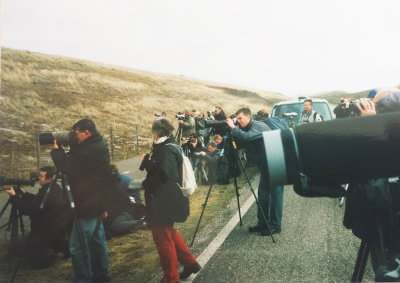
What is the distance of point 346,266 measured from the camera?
337 centimetres

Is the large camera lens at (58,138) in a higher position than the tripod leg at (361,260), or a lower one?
higher

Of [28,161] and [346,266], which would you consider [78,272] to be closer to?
[28,161]

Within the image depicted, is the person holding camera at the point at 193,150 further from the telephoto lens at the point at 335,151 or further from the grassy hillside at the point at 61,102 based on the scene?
the telephoto lens at the point at 335,151

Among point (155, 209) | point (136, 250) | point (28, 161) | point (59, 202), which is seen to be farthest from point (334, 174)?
point (28, 161)

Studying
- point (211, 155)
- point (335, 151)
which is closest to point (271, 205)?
point (335, 151)

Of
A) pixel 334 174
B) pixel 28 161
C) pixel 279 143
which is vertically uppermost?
pixel 279 143

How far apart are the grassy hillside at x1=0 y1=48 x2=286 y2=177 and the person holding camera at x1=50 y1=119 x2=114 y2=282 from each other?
0.54m

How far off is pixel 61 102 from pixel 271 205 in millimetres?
2859

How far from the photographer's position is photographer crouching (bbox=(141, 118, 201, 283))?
10.7 ft

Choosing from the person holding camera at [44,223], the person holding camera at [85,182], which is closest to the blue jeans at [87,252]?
the person holding camera at [85,182]

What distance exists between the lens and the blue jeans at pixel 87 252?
132 inches

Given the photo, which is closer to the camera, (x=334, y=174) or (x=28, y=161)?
(x=334, y=174)

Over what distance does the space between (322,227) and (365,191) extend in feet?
9.89

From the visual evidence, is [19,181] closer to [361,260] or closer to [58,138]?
[58,138]
